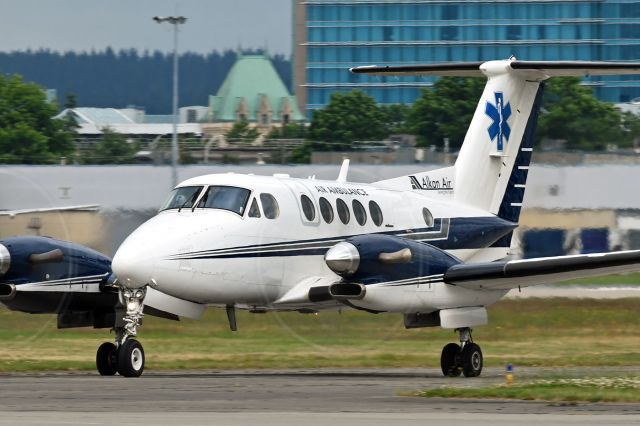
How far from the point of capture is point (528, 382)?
1842 centimetres

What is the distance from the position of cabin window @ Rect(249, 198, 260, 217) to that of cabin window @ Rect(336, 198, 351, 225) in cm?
167

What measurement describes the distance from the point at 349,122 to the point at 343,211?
68477 mm

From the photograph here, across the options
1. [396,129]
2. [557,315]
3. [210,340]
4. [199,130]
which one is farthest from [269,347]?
[199,130]

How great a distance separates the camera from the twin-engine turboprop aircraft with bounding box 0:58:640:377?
19.0m

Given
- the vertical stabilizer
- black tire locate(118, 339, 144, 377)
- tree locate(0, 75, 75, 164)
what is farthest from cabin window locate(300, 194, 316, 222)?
tree locate(0, 75, 75, 164)

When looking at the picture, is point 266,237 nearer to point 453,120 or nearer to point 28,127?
point 28,127

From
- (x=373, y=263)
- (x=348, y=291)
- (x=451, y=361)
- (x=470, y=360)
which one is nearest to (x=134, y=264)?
(x=348, y=291)

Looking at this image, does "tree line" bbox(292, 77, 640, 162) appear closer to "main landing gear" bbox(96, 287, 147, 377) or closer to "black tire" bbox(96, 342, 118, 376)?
A: "black tire" bbox(96, 342, 118, 376)

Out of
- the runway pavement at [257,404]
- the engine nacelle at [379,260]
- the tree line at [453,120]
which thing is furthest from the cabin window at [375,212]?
the tree line at [453,120]

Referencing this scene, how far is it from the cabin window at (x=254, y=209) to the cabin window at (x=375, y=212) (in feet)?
7.89

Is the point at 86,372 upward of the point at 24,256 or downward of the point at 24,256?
downward

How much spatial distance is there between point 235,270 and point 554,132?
4459 centimetres

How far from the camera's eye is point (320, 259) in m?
20.8

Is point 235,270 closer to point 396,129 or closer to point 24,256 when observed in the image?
point 24,256
